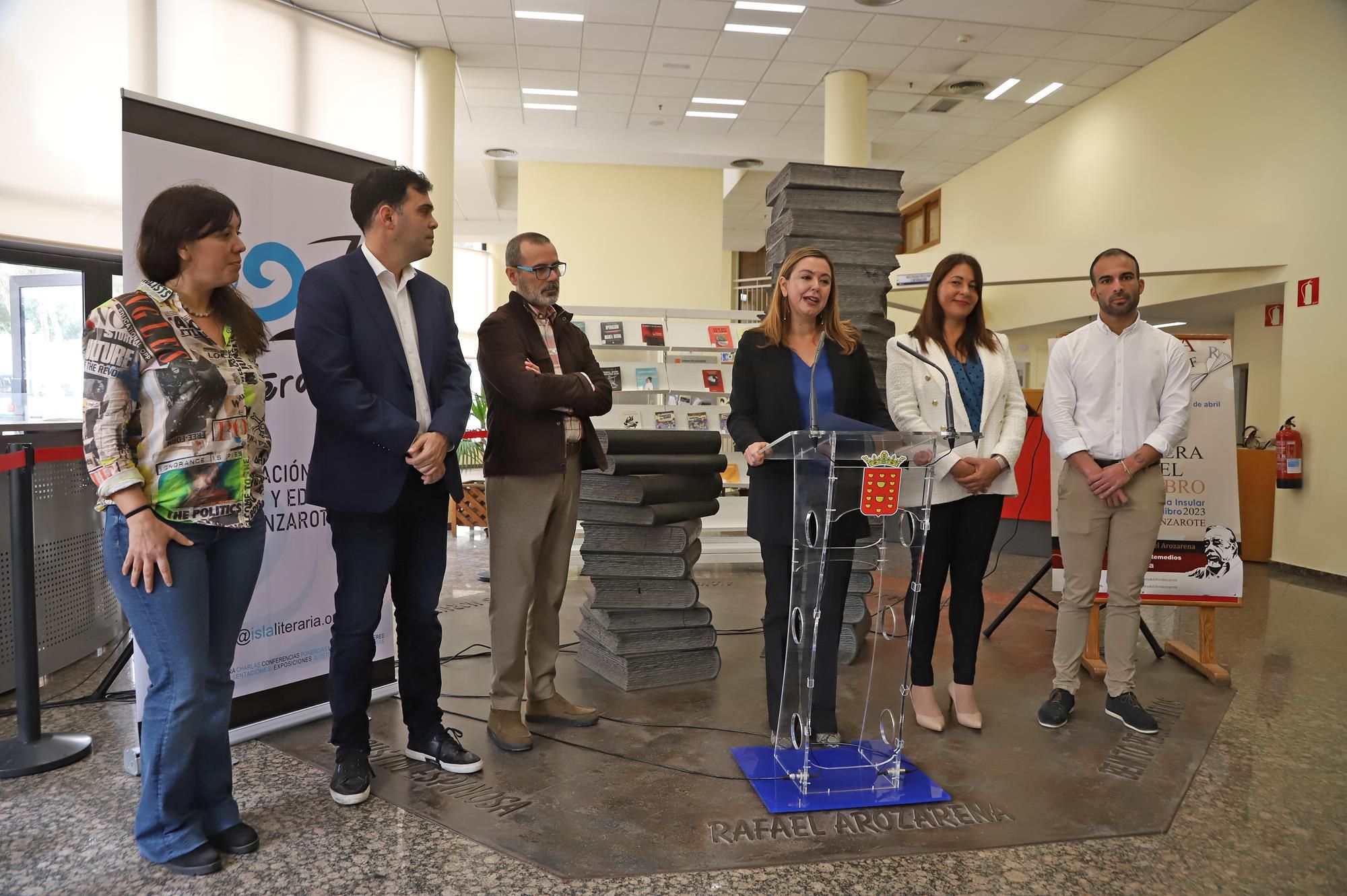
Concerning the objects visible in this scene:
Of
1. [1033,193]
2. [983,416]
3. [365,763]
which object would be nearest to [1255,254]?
[1033,193]

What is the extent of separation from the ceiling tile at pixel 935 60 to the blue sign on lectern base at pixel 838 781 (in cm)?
762

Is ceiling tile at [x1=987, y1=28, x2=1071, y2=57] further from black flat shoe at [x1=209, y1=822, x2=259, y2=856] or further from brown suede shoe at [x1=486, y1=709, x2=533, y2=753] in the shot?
black flat shoe at [x1=209, y1=822, x2=259, y2=856]

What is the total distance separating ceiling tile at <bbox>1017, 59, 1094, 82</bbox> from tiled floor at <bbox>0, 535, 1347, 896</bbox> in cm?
765

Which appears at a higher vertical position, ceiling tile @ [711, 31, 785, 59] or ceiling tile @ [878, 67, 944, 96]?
ceiling tile @ [711, 31, 785, 59]

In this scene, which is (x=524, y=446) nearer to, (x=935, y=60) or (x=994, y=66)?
(x=935, y=60)

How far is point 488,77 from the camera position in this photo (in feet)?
29.7

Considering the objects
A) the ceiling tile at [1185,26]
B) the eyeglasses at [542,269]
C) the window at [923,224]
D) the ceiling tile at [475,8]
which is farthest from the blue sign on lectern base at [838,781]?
the window at [923,224]

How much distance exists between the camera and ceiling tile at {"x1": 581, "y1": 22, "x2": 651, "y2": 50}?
7.81m

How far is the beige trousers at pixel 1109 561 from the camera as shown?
3072 mm

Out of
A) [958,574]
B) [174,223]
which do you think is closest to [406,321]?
[174,223]

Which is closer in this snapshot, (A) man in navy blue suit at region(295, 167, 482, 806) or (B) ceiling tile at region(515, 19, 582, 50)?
(A) man in navy blue suit at region(295, 167, 482, 806)

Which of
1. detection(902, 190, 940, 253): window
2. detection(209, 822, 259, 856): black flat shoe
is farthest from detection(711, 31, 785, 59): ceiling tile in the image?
detection(209, 822, 259, 856): black flat shoe

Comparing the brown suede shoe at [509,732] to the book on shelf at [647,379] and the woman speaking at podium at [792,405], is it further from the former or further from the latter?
the book on shelf at [647,379]

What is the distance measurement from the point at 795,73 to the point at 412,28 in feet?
12.6
